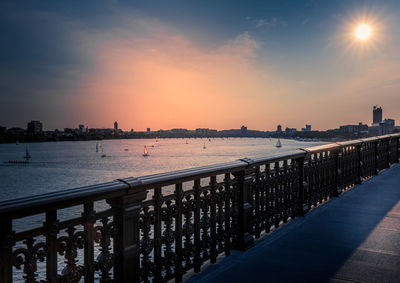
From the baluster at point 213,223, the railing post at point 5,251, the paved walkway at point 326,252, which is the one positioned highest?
the railing post at point 5,251

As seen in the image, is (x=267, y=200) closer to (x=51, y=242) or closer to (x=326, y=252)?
(x=326, y=252)

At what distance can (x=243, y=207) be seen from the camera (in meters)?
4.68

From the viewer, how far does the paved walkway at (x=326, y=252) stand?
3.74 metres

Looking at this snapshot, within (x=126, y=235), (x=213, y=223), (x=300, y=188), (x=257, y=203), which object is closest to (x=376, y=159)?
(x=300, y=188)

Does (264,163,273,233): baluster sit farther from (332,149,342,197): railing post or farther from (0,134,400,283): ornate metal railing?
(332,149,342,197): railing post

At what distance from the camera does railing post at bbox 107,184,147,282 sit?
9.51 feet

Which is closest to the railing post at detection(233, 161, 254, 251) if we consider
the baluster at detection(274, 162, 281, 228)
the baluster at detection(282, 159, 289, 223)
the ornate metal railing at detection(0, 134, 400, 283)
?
the ornate metal railing at detection(0, 134, 400, 283)

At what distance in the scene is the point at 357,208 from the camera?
22.3 ft

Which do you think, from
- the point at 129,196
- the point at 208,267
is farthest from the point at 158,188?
the point at 208,267

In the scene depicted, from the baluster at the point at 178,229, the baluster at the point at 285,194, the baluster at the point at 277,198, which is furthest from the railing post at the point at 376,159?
the baluster at the point at 178,229

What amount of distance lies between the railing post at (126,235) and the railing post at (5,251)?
872 mm

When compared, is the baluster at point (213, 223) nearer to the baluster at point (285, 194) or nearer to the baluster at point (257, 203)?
the baluster at point (257, 203)

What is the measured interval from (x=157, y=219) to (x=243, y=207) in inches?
68.7

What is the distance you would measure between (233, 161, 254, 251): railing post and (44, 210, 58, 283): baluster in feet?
8.96
